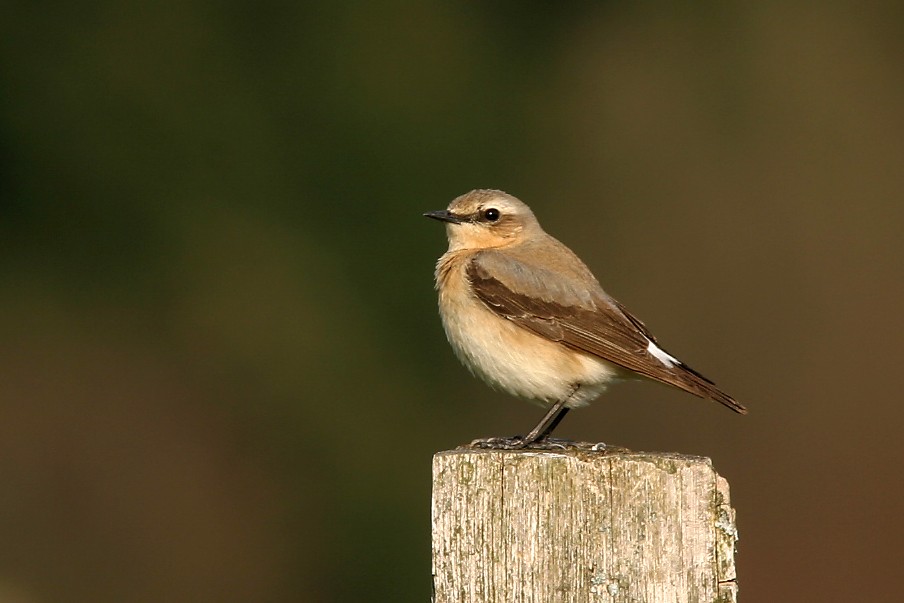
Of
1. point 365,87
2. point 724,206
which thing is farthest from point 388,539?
point 365,87

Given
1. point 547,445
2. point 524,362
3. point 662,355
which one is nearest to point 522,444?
point 547,445

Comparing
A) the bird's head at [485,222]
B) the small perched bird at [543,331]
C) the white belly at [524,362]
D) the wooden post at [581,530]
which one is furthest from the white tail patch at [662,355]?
the wooden post at [581,530]

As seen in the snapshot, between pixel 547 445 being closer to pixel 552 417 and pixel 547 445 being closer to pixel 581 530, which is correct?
pixel 581 530

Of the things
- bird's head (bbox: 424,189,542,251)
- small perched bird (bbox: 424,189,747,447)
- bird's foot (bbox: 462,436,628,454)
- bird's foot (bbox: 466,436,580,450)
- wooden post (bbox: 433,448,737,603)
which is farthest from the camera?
bird's head (bbox: 424,189,542,251)

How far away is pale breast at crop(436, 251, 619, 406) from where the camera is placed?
655 cm

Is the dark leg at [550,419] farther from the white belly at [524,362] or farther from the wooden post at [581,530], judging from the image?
the wooden post at [581,530]

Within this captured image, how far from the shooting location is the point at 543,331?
21.6ft

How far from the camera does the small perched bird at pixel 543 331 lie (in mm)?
6484

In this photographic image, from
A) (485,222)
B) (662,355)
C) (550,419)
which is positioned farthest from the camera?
(485,222)

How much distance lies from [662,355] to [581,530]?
2.96 m

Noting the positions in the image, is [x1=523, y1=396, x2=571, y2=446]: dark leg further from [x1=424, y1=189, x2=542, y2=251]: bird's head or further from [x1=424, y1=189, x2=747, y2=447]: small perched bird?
[x1=424, y1=189, x2=542, y2=251]: bird's head

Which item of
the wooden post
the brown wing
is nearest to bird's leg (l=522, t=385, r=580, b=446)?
the brown wing

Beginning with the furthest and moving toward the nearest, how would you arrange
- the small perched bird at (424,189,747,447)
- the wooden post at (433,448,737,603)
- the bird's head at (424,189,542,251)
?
the bird's head at (424,189,542,251) → the small perched bird at (424,189,747,447) → the wooden post at (433,448,737,603)

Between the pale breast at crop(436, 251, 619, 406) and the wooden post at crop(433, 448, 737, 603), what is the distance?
2778mm
